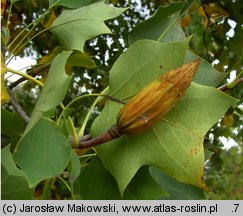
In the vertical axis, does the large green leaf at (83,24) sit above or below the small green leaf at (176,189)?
above

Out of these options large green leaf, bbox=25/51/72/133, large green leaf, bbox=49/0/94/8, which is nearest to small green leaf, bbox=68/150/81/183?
large green leaf, bbox=25/51/72/133

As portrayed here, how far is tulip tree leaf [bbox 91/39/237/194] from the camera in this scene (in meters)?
0.67

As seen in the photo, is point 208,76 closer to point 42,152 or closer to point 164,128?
point 164,128

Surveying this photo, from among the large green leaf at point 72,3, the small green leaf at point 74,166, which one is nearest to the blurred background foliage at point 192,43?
the large green leaf at point 72,3

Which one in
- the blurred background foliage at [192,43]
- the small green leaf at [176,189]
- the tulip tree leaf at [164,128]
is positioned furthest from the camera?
the blurred background foliage at [192,43]

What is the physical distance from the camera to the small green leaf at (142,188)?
73 cm

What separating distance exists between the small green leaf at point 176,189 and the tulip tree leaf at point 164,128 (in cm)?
12

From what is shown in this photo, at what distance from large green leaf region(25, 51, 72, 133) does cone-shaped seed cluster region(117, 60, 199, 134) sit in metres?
0.11

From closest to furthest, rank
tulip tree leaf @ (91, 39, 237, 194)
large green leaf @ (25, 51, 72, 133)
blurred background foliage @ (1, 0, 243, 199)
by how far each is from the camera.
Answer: large green leaf @ (25, 51, 72, 133) → tulip tree leaf @ (91, 39, 237, 194) → blurred background foliage @ (1, 0, 243, 199)

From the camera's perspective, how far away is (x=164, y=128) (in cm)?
67

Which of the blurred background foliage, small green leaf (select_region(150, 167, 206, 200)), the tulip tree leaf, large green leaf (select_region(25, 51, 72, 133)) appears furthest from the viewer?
the blurred background foliage

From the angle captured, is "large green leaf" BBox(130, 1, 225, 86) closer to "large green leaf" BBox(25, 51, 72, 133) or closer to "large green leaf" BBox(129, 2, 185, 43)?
"large green leaf" BBox(129, 2, 185, 43)

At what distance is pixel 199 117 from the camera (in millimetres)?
674

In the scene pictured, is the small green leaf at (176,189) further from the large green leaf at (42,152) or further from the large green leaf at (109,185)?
the large green leaf at (42,152)
